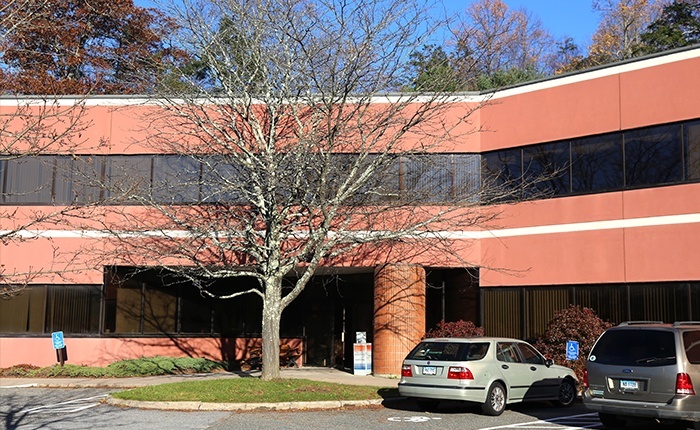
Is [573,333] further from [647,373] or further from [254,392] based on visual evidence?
[254,392]

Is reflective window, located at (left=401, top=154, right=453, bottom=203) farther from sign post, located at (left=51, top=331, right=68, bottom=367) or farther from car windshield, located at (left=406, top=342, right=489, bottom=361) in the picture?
sign post, located at (left=51, top=331, right=68, bottom=367)

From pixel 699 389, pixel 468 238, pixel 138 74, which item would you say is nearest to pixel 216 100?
pixel 138 74

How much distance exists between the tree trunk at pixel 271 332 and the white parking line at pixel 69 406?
12.3ft

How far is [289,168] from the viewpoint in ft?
66.1

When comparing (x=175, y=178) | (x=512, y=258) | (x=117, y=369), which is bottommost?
(x=117, y=369)

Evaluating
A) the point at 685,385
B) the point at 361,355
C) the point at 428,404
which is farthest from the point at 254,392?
the point at 685,385

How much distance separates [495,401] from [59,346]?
44.6 feet

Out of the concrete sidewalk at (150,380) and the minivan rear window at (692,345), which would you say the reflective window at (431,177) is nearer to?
the concrete sidewalk at (150,380)

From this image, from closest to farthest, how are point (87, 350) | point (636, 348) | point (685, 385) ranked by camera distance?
point (685, 385) < point (636, 348) < point (87, 350)

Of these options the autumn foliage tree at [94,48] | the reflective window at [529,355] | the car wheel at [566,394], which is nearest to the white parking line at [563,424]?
the reflective window at [529,355]

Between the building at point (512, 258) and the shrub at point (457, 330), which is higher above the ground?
the building at point (512, 258)

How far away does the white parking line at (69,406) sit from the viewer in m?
16.0

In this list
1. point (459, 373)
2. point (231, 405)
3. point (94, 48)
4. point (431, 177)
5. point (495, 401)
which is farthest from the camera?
point (94, 48)

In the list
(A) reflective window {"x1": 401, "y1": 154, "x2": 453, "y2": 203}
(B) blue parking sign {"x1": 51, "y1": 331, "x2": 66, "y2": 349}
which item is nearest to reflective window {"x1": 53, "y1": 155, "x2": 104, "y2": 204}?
(B) blue parking sign {"x1": 51, "y1": 331, "x2": 66, "y2": 349}
